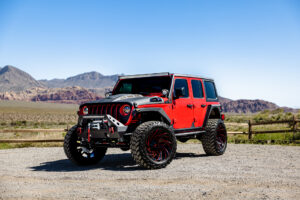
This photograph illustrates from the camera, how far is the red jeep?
25.4ft

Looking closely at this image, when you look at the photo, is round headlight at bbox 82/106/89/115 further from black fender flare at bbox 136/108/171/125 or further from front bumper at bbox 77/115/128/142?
black fender flare at bbox 136/108/171/125

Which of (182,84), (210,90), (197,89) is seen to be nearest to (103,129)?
(182,84)

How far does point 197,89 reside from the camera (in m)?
10.2

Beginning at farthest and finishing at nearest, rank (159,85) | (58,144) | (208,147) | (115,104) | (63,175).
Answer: (58,144) < (208,147) < (159,85) < (115,104) < (63,175)

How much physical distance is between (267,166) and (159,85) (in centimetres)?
343

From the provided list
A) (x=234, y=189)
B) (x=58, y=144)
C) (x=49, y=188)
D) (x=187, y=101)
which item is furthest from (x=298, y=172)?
(x=58, y=144)

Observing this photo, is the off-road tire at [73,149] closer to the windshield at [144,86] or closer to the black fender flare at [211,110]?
the windshield at [144,86]

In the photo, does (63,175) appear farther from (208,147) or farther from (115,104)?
(208,147)

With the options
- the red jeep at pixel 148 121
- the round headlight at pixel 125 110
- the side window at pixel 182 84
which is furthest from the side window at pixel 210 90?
the round headlight at pixel 125 110

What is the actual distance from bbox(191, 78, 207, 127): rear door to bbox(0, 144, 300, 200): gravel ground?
123 cm

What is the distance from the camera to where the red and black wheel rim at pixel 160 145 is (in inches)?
314

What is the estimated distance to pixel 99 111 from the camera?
822 cm

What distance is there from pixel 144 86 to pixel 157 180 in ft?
11.0

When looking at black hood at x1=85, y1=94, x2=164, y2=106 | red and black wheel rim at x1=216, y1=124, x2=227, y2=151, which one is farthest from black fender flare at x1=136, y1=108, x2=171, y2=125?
red and black wheel rim at x1=216, y1=124, x2=227, y2=151
